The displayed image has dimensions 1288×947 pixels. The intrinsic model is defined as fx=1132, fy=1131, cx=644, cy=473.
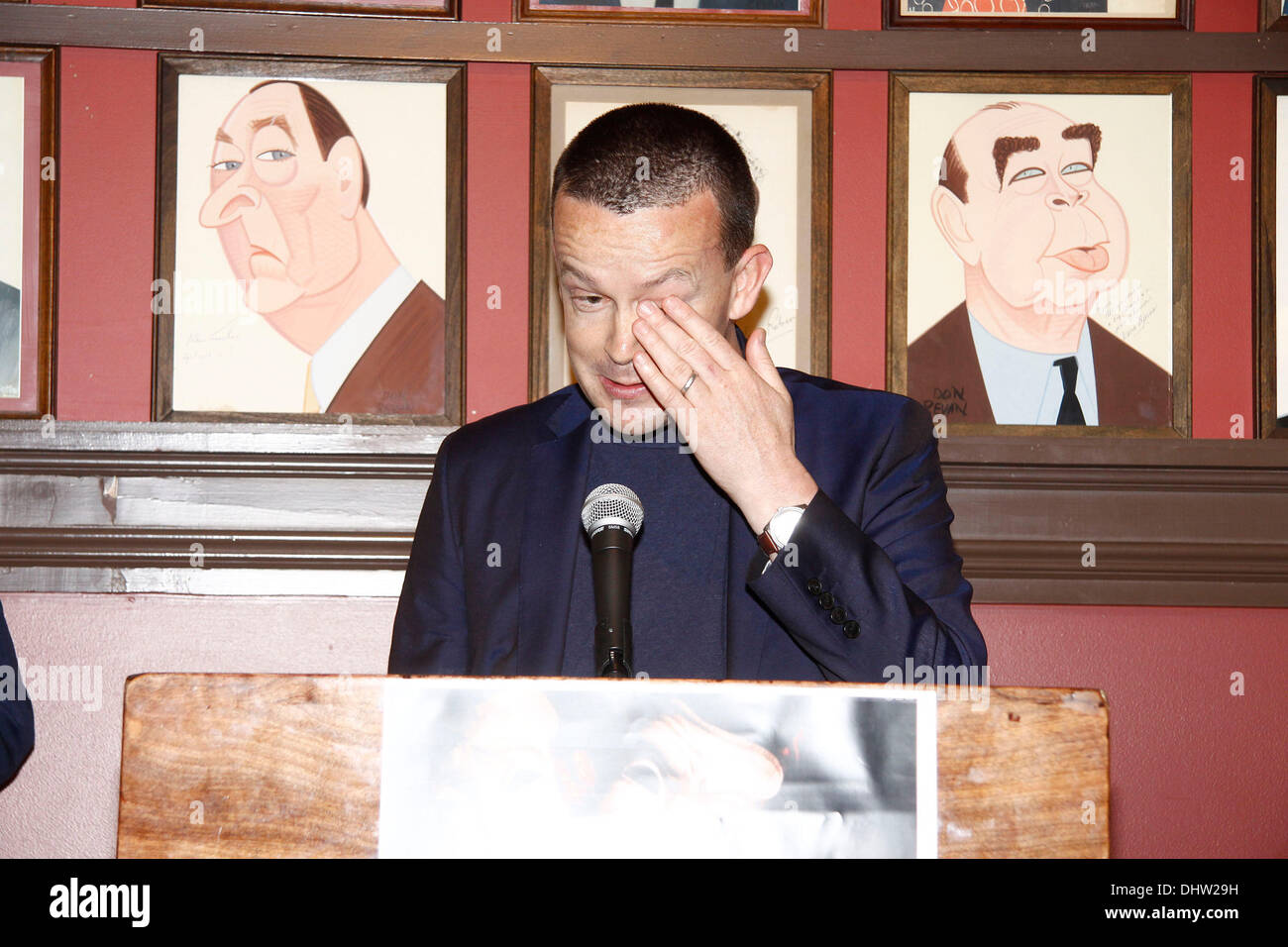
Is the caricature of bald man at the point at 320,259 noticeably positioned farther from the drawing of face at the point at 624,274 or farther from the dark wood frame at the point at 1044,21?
the dark wood frame at the point at 1044,21

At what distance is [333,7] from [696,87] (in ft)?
2.61

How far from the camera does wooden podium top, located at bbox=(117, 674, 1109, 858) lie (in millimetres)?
759

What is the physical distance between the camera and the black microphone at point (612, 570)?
96cm

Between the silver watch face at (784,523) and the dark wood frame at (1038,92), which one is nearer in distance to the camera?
the silver watch face at (784,523)

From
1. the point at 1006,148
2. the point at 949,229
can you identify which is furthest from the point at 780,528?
the point at 1006,148

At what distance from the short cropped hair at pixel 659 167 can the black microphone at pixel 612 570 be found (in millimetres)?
603

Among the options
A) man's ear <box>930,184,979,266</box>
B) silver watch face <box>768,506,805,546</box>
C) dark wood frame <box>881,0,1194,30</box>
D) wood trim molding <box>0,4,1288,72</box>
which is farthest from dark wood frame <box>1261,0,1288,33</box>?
silver watch face <box>768,506,805,546</box>

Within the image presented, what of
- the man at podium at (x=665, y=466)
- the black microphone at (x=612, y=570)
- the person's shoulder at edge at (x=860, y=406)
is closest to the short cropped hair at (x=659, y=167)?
the man at podium at (x=665, y=466)

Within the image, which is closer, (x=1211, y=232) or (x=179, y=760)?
(x=179, y=760)

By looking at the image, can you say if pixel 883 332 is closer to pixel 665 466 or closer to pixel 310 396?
pixel 665 466
